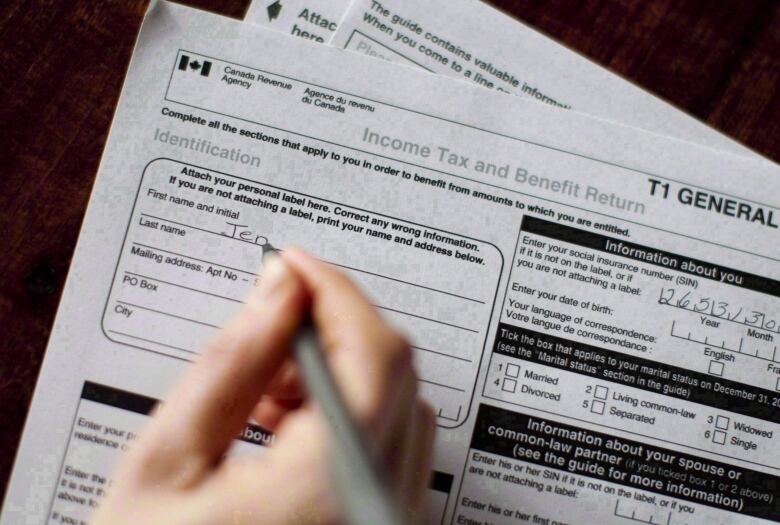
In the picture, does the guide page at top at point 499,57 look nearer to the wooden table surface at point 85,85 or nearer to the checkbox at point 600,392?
the wooden table surface at point 85,85

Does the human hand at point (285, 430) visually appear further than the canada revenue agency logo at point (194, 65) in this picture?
No

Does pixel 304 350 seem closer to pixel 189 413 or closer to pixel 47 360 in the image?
pixel 189 413

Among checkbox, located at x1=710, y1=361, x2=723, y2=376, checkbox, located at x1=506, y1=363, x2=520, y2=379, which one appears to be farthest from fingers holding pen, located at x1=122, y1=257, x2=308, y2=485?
checkbox, located at x1=710, y1=361, x2=723, y2=376

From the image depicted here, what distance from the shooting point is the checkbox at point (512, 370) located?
0.36 metres

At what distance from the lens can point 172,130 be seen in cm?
36

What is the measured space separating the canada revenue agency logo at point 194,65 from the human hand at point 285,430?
0.15 meters

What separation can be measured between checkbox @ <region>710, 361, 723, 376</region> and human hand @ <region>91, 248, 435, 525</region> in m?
0.20

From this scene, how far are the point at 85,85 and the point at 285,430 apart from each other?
244mm

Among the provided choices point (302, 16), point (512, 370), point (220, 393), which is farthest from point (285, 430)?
point (302, 16)

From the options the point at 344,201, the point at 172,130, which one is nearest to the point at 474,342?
the point at 344,201

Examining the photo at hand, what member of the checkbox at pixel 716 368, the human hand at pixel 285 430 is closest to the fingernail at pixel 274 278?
the human hand at pixel 285 430

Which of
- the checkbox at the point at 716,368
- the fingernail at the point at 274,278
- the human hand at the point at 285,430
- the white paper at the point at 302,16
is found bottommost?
the human hand at the point at 285,430

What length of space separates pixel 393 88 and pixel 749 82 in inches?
8.7

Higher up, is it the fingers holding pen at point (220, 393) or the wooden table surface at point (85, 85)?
the wooden table surface at point (85, 85)
